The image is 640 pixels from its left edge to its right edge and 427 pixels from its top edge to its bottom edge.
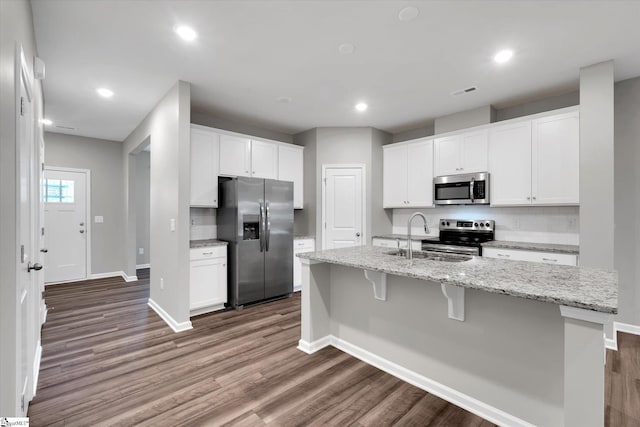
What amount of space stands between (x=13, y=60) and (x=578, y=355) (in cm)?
301

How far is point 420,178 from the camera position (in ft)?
15.0

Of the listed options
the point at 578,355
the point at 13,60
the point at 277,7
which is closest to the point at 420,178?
the point at 277,7

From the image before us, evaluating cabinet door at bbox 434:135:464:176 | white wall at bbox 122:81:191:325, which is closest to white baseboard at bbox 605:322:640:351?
cabinet door at bbox 434:135:464:176

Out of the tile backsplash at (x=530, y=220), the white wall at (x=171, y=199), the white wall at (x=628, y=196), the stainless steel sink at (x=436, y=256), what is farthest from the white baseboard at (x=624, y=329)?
the white wall at (x=171, y=199)

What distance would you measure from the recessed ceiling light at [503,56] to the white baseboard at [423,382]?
283 centimetres

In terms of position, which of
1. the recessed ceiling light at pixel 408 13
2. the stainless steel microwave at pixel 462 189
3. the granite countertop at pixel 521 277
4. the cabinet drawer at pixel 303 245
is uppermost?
the recessed ceiling light at pixel 408 13

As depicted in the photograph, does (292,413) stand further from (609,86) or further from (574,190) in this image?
(609,86)

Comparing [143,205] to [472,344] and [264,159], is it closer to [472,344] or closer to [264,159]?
[264,159]

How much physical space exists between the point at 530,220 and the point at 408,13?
310cm

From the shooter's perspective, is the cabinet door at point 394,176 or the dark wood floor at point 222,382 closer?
the dark wood floor at point 222,382

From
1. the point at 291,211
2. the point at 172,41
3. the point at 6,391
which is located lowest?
the point at 6,391

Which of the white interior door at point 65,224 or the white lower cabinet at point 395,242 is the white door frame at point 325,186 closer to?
the white lower cabinet at point 395,242

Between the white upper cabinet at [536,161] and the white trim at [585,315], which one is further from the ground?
the white upper cabinet at [536,161]

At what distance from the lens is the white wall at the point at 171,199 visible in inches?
127
